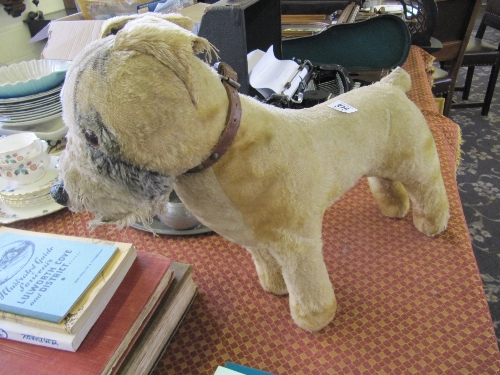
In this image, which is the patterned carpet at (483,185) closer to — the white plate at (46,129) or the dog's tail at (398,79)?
the dog's tail at (398,79)

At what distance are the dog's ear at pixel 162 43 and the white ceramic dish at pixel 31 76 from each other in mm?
504

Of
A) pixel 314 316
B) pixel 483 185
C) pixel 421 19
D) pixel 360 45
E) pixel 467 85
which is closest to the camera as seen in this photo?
pixel 314 316

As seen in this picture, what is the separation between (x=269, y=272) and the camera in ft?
2.05

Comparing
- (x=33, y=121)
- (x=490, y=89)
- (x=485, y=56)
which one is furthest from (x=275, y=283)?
(x=490, y=89)

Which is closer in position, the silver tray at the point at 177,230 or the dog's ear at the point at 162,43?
the dog's ear at the point at 162,43

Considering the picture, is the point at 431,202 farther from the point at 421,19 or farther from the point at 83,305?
the point at 421,19

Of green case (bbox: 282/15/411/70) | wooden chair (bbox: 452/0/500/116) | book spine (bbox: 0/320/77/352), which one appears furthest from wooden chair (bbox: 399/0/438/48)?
book spine (bbox: 0/320/77/352)

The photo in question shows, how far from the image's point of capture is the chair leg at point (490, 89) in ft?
6.73

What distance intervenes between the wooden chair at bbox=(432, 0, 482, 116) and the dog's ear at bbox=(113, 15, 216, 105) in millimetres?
1574

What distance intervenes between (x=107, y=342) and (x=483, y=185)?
5.74 ft

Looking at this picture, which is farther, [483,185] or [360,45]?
[483,185]

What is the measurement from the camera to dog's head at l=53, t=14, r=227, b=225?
0.36m

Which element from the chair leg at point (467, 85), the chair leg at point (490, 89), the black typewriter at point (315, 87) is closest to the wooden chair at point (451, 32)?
the chair leg at point (490, 89)

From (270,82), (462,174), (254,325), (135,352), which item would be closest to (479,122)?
(462,174)
